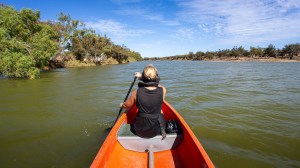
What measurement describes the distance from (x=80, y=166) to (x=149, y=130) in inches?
67.1

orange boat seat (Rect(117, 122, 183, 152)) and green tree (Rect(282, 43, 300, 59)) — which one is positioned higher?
green tree (Rect(282, 43, 300, 59))

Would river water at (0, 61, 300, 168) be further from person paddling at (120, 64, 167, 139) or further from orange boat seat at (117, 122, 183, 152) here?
person paddling at (120, 64, 167, 139)

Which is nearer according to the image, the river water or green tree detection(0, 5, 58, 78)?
the river water

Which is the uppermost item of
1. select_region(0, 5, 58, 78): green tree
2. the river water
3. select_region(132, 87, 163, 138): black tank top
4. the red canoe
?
select_region(0, 5, 58, 78): green tree

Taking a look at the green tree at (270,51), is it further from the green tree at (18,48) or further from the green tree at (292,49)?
the green tree at (18,48)

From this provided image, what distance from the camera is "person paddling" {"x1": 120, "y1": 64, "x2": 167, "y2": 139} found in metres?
3.86

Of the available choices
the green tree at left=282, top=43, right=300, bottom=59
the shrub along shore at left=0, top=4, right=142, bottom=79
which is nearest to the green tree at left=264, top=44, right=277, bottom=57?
the green tree at left=282, top=43, right=300, bottom=59

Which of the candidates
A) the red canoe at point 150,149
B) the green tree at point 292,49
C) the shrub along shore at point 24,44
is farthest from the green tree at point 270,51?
the red canoe at point 150,149

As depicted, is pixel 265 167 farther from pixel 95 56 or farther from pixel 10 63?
pixel 95 56

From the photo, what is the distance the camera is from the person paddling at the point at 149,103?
3.86 metres

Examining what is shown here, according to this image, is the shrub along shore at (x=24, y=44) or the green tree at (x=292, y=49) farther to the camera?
the green tree at (x=292, y=49)

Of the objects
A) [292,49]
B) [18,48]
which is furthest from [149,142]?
[292,49]

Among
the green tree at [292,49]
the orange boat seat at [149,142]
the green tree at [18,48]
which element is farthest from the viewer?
the green tree at [292,49]

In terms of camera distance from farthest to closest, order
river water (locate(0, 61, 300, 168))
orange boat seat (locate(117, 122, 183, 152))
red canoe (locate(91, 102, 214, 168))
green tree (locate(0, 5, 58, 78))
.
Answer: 1. green tree (locate(0, 5, 58, 78))
2. river water (locate(0, 61, 300, 168))
3. orange boat seat (locate(117, 122, 183, 152))
4. red canoe (locate(91, 102, 214, 168))
